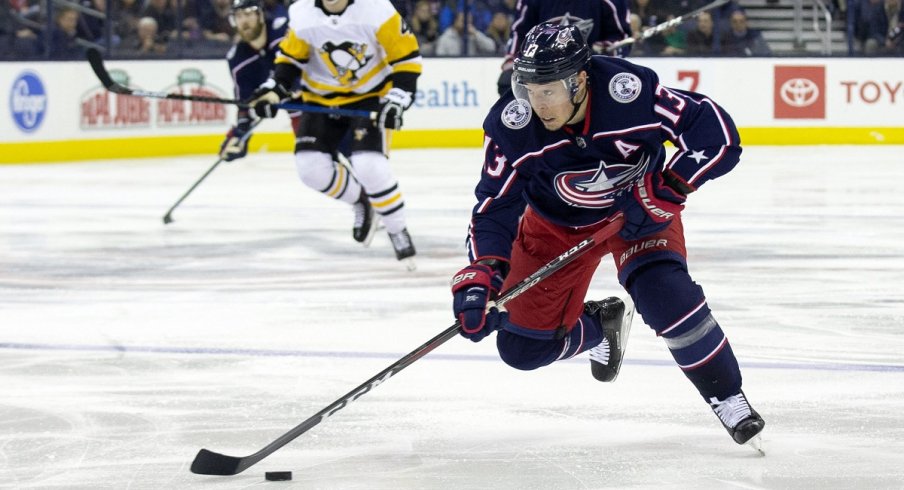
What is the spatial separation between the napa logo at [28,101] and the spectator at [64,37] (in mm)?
252

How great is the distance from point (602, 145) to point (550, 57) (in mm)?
226

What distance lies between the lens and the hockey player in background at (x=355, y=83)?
5547 mm

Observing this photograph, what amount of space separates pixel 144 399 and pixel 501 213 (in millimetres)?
972

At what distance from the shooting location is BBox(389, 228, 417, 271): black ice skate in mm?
5473

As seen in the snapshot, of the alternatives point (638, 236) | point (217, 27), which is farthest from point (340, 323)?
point (217, 27)

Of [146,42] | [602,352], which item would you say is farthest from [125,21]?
[602,352]

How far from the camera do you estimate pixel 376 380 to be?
284cm

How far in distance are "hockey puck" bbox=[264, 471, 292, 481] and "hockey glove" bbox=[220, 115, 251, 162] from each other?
456 cm

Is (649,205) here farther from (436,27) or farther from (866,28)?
(866,28)

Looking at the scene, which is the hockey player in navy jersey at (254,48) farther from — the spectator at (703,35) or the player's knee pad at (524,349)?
the spectator at (703,35)

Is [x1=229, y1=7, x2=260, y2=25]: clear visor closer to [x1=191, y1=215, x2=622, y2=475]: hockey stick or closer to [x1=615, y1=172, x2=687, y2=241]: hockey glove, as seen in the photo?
[x1=191, y1=215, x2=622, y2=475]: hockey stick

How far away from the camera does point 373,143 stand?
5.60 metres

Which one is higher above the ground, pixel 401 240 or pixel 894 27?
pixel 401 240

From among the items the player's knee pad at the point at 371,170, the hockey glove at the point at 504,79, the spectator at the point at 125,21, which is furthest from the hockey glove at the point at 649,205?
the spectator at the point at 125,21
